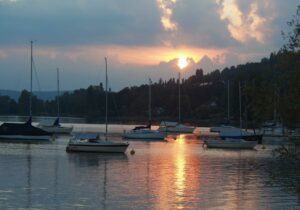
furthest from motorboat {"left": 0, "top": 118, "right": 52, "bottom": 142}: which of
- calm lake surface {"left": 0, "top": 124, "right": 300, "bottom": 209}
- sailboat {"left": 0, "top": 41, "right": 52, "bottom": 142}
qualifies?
calm lake surface {"left": 0, "top": 124, "right": 300, "bottom": 209}

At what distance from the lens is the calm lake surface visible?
25906 millimetres

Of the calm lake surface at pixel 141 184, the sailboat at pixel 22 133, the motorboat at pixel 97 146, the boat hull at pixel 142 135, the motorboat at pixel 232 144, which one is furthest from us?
the boat hull at pixel 142 135

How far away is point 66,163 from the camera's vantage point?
47.8m

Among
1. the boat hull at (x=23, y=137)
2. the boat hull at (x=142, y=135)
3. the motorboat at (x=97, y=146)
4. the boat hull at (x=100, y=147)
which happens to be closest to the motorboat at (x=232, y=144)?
the motorboat at (x=97, y=146)

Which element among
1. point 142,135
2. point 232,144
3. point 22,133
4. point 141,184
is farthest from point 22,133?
point 141,184

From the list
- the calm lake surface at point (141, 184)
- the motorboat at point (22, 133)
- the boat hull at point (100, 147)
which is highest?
the motorboat at point (22, 133)

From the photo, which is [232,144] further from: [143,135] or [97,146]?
[143,135]

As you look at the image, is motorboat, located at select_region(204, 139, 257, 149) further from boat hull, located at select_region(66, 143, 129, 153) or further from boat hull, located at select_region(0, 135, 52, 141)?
boat hull, located at select_region(0, 135, 52, 141)

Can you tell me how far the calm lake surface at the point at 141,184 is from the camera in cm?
2591

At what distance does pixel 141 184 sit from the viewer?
110 ft

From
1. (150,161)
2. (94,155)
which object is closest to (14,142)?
(94,155)

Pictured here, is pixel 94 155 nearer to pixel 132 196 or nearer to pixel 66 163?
pixel 66 163

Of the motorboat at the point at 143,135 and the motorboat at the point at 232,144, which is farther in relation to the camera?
the motorboat at the point at 143,135

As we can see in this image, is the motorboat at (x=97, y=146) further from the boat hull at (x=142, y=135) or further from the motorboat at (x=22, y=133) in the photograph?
the boat hull at (x=142, y=135)
